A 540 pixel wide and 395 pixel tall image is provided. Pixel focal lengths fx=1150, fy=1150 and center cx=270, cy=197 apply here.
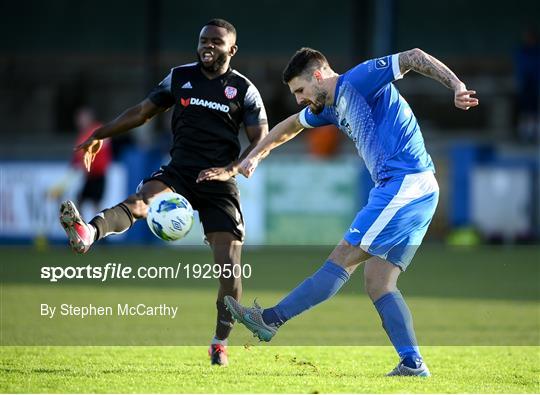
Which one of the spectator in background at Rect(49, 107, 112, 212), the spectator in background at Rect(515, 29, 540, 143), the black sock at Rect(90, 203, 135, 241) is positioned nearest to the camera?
the black sock at Rect(90, 203, 135, 241)

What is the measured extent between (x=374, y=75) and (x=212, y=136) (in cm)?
171

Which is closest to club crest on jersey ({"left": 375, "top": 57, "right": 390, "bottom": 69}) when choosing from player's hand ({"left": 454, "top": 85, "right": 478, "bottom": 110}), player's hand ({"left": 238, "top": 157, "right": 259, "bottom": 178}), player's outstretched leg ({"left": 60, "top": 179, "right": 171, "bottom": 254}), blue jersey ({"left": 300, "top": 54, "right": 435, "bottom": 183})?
blue jersey ({"left": 300, "top": 54, "right": 435, "bottom": 183})

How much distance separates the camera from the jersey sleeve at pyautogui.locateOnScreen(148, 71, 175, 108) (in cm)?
878

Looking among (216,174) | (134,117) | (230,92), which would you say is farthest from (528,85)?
(216,174)

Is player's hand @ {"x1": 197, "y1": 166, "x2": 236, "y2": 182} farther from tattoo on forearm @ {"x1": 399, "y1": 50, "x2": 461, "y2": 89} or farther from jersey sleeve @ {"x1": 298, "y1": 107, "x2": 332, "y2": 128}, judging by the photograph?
tattoo on forearm @ {"x1": 399, "y1": 50, "x2": 461, "y2": 89}

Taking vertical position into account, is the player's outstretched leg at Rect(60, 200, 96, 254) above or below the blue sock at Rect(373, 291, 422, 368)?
above

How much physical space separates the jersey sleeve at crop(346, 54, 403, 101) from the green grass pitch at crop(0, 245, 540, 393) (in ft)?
6.25

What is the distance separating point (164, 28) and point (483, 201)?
12.9m

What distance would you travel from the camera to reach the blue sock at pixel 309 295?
7449mm

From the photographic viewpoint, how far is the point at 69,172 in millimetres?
20516

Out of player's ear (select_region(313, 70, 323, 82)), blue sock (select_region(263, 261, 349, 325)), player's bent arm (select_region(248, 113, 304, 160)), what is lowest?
blue sock (select_region(263, 261, 349, 325))

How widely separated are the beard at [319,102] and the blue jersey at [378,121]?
0.22 ft

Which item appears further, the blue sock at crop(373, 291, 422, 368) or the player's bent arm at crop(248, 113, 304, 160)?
the player's bent arm at crop(248, 113, 304, 160)

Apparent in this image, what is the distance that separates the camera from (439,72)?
7.20 m
